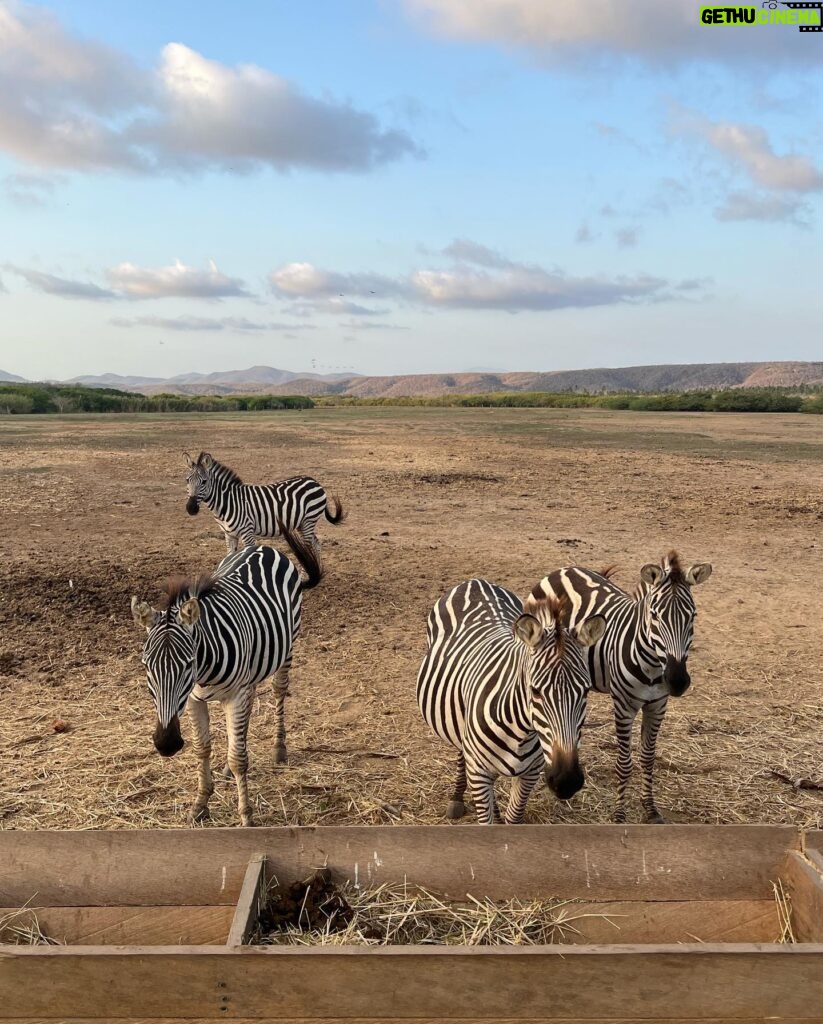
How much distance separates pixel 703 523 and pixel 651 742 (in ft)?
35.3

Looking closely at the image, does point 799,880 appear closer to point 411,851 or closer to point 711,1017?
point 711,1017

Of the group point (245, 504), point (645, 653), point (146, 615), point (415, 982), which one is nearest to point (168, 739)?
point (146, 615)

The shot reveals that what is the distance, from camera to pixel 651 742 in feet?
16.4

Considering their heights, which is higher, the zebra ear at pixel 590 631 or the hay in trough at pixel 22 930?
the zebra ear at pixel 590 631

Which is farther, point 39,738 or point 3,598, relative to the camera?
point 3,598

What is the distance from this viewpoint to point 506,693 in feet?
12.9

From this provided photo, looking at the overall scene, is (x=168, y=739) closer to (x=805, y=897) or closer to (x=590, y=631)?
(x=590, y=631)

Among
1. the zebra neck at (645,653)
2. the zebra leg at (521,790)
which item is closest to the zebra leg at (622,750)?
the zebra neck at (645,653)

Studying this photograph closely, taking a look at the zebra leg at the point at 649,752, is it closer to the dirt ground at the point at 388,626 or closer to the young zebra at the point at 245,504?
the dirt ground at the point at 388,626

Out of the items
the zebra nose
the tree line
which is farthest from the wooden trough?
the tree line

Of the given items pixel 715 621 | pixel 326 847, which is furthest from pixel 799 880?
pixel 715 621

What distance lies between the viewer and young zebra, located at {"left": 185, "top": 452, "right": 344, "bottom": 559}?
11.3 meters

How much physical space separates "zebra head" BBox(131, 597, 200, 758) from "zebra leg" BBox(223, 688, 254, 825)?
26.6 inches

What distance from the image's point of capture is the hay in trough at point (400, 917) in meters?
3.32
